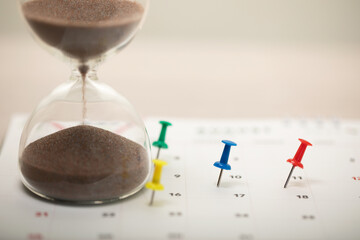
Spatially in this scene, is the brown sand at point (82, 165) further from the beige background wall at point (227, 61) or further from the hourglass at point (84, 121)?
the beige background wall at point (227, 61)

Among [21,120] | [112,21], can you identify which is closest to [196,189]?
[112,21]

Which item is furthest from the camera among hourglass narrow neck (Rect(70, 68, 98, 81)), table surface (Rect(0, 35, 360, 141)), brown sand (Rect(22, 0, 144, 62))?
table surface (Rect(0, 35, 360, 141))

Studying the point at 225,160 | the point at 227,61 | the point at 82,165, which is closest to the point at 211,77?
the point at 227,61

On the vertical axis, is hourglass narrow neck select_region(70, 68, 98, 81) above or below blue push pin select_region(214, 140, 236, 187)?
above

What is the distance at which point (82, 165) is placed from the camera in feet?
2.55

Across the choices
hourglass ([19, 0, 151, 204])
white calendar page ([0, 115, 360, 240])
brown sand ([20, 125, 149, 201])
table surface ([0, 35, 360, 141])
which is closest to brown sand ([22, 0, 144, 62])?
hourglass ([19, 0, 151, 204])

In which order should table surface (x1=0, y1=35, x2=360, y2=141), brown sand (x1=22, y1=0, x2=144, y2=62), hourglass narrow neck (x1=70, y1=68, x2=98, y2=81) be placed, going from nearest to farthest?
brown sand (x1=22, y1=0, x2=144, y2=62) → hourglass narrow neck (x1=70, y1=68, x2=98, y2=81) → table surface (x1=0, y1=35, x2=360, y2=141)

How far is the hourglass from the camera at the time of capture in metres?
0.73

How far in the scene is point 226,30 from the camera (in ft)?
4.89

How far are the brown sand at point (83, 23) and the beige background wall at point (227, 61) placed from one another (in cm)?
51

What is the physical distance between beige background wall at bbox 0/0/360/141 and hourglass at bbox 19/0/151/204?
428 mm

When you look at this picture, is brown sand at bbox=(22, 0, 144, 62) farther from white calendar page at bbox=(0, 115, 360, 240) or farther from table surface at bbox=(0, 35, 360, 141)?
table surface at bbox=(0, 35, 360, 141)

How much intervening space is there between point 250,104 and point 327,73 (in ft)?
0.84

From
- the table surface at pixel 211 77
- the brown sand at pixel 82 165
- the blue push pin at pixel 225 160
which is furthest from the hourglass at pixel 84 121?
the table surface at pixel 211 77
